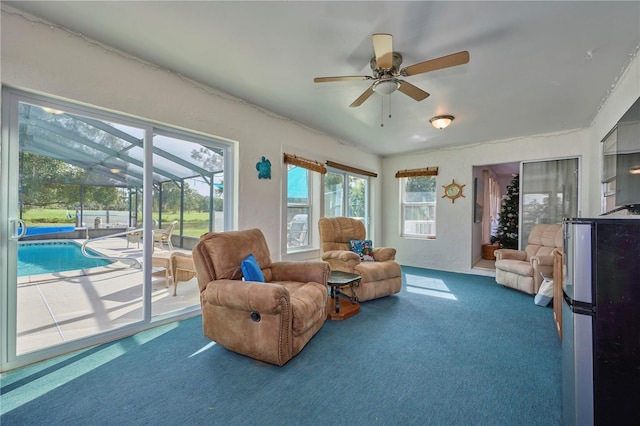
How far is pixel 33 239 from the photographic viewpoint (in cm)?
211

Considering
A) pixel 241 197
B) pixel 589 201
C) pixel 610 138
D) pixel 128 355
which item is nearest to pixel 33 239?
pixel 128 355

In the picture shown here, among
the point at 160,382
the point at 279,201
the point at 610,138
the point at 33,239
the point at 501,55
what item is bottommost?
the point at 160,382

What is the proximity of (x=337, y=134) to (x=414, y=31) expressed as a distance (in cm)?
269

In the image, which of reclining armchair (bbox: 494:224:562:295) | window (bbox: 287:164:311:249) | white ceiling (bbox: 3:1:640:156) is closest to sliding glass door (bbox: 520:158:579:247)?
reclining armchair (bbox: 494:224:562:295)

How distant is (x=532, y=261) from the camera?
12.3ft

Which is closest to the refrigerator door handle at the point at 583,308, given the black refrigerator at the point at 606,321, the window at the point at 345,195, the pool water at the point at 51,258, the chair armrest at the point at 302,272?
the black refrigerator at the point at 606,321

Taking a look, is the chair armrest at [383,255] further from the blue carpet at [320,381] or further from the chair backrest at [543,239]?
the chair backrest at [543,239]

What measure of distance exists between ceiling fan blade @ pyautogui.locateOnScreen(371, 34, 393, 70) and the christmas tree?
5.07m

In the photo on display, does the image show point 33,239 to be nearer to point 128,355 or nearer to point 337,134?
point 128,355

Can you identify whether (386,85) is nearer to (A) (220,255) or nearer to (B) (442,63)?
(B) (442,63)

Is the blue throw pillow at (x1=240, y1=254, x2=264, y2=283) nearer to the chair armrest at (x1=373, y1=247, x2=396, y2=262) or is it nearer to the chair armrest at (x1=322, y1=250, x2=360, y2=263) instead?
the chair armrest at (x1=322, y1=250, x2=360, y2=263)

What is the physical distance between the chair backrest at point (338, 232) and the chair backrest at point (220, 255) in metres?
1.57

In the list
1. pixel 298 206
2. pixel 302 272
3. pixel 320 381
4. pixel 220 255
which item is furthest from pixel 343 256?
pixel 320 381

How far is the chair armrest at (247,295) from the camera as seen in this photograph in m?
1.96
